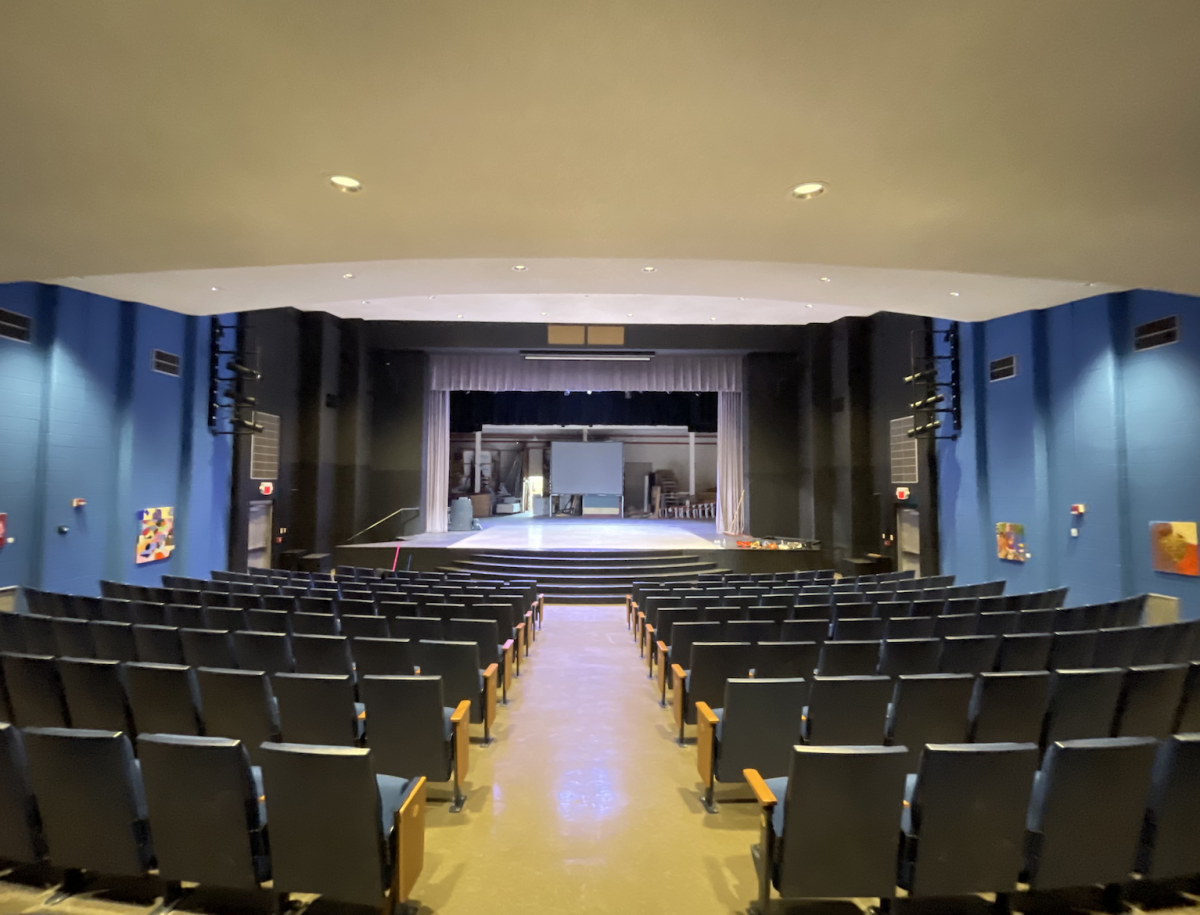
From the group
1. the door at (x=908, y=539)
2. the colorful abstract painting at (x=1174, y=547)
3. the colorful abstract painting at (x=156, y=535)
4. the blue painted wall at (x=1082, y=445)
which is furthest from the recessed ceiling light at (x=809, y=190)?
the colorful abstract painting at (x=156, y=535)

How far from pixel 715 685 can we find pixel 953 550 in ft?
27.6

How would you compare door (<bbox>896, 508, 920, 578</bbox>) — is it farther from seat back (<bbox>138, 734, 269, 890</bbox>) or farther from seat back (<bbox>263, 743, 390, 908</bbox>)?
seat back (<bbox>138, 734, 269, 890</bbox>)

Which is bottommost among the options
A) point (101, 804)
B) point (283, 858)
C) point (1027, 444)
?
point (283, 858)

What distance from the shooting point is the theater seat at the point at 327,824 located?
2186 mm

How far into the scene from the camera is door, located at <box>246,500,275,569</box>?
1165cm

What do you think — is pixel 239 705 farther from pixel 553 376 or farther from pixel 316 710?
pixel 553 376

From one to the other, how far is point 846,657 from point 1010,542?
719 centimetres

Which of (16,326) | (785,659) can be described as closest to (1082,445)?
(785,659)

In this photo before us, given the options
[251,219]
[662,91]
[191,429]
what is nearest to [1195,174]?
[662,91]

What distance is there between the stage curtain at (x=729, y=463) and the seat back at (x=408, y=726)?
1345 centimetres

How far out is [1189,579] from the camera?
261 inches

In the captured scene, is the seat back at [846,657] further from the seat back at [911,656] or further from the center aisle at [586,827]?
the center aisle at [586,827]

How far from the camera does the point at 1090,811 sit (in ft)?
7.60

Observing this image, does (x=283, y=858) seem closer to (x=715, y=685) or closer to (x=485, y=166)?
(x=715, y=685)
